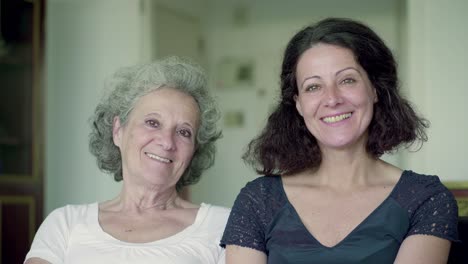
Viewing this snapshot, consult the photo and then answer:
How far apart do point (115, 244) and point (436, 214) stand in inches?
38.5

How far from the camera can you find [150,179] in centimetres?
212

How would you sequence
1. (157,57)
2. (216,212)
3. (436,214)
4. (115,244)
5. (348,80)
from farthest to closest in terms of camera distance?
(157,57)
(216,212)
(115,244)
(348,80)
(436,214)

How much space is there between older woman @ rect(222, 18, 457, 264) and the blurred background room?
1.08 meters

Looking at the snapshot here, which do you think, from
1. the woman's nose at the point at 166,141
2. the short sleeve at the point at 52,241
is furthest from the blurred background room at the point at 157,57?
the short sleeve at the point at 52,241

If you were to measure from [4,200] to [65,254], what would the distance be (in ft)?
6.73

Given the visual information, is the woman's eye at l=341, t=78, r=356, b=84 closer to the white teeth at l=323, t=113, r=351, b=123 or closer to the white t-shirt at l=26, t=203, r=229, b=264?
the white teeth at l=323, t=113, r=351, b=123

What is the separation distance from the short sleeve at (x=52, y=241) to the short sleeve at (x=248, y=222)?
0.56 meters

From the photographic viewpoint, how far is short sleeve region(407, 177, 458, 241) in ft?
5.53

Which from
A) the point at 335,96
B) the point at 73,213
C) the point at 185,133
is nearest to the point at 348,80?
the point at 335,96

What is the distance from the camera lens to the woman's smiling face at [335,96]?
1.79m

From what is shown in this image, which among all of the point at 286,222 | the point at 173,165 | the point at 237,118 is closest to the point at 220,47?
the point at 237,118

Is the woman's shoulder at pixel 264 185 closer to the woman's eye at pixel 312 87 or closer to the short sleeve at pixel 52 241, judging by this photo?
the woman's eye at pixel 312 87

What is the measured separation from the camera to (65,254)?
2068mm

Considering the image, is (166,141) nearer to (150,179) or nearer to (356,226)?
(150,179)
